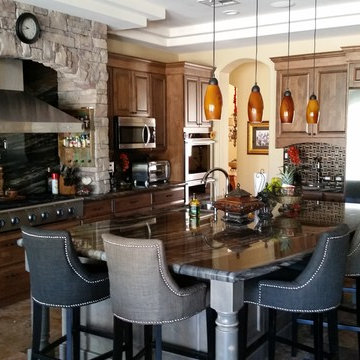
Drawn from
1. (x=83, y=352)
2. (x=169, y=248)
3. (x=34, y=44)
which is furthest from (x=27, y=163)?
(x=169, y=248)

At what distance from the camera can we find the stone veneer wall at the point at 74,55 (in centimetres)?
446

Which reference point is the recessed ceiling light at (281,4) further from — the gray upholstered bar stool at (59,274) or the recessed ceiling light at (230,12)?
A: the gray upholstered bar stool at (59,274)

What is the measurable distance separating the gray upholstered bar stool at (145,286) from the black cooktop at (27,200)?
2363 mm

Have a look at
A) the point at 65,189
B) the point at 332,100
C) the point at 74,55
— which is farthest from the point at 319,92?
the point at 65,189

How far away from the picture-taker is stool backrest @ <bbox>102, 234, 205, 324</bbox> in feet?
7.76

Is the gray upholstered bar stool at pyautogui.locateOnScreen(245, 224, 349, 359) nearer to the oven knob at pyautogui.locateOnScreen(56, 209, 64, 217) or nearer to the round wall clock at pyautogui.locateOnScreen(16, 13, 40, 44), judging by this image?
the oven knob at pyautogui.locateOnScreen(56, 209, 64, 217)

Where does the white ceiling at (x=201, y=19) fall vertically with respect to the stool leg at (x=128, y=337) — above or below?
above

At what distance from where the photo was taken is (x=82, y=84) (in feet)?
17.5

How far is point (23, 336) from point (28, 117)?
2.00 meters

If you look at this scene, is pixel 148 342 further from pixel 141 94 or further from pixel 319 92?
pixel 319 92

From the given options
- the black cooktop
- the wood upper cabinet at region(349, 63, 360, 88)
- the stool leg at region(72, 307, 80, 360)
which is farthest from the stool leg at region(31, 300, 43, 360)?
the wood upper cabinet at region(349, 63, 360, 88)

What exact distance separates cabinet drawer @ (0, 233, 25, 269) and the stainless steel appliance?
0.42ft

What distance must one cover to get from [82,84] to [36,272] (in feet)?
9.95

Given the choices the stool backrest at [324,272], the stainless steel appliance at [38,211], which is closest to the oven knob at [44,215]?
Result: the stainless steel appliance at [38,211]
